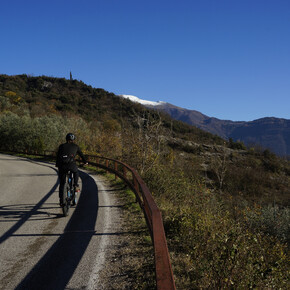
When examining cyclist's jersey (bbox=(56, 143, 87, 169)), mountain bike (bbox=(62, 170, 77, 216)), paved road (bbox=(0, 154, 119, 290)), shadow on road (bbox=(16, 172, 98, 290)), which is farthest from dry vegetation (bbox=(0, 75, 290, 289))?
cyclist's jersey (bbox=(56, 143, 87, 169))

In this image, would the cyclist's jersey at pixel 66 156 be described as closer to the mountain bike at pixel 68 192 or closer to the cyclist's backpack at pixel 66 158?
the cyclist's backpack at pixel 66 158

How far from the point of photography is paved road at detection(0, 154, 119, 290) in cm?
352

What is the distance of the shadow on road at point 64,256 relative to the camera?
3.43 meters

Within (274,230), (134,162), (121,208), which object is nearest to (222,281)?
(121,208)

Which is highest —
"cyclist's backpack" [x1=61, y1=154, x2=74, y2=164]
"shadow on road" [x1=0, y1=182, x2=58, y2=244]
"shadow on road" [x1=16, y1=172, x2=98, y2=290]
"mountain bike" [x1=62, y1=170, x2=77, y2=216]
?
Result: "cyclist's backpack" [x1=61, y1=154, x2=74, y2=164]

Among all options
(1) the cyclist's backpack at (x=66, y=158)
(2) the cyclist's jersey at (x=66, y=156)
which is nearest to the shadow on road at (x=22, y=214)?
(2) the cyclist's jersey at (x=66, y=156)

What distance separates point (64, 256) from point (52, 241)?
0.81 meters

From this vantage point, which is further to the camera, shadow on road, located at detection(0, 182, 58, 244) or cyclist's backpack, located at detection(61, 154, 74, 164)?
cyclist's backpack, located at detection(61, 154, 74, 164)

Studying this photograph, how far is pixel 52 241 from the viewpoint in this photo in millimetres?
4875

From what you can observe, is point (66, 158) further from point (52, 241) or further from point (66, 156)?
point (52, 241)

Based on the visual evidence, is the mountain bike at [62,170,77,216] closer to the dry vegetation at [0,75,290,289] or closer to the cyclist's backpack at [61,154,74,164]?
the cyclist's backpack at [61,154,74,164]

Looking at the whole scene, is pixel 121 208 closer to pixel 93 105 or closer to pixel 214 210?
pixel 214 210

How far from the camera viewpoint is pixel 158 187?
923 centimetres

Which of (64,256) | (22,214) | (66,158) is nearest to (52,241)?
(64,256)
